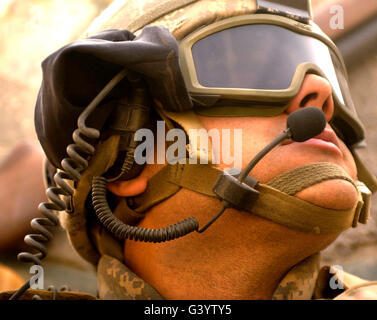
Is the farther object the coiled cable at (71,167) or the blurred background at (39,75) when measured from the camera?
the blurred background at (39,75)

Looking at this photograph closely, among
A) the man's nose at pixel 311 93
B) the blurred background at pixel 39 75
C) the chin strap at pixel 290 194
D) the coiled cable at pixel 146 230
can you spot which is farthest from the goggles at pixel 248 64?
the blurred background at pixel 39 75

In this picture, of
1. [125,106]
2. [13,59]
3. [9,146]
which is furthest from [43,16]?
[125,106]

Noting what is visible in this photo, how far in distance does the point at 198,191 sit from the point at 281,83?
0.97 feet

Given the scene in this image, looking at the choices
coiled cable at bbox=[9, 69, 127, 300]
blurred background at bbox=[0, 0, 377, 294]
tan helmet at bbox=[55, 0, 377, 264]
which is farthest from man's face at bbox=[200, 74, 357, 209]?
blurred background at bbox=[0, 0, 377, 294]

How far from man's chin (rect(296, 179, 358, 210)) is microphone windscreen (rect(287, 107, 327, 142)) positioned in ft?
0.38

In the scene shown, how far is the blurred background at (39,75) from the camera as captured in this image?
6.69 feet

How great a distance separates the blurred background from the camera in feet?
6.69

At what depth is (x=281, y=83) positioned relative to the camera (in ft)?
3.81

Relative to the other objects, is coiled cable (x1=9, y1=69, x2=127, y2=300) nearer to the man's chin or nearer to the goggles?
the goggles

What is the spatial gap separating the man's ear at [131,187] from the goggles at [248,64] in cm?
22

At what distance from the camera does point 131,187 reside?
1.24 m

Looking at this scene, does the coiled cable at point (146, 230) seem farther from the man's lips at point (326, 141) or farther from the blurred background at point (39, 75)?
the blurred background at point (39, 75)

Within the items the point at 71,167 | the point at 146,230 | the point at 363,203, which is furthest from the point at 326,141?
the point at 71,167

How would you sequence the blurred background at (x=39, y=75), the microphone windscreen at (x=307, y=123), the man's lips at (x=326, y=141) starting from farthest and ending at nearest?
1. the blurred background at (x=39, y=75)
2. the man's lips at (x=326, y=141)
3. the microphone windscreen at (x=307, y=123)
